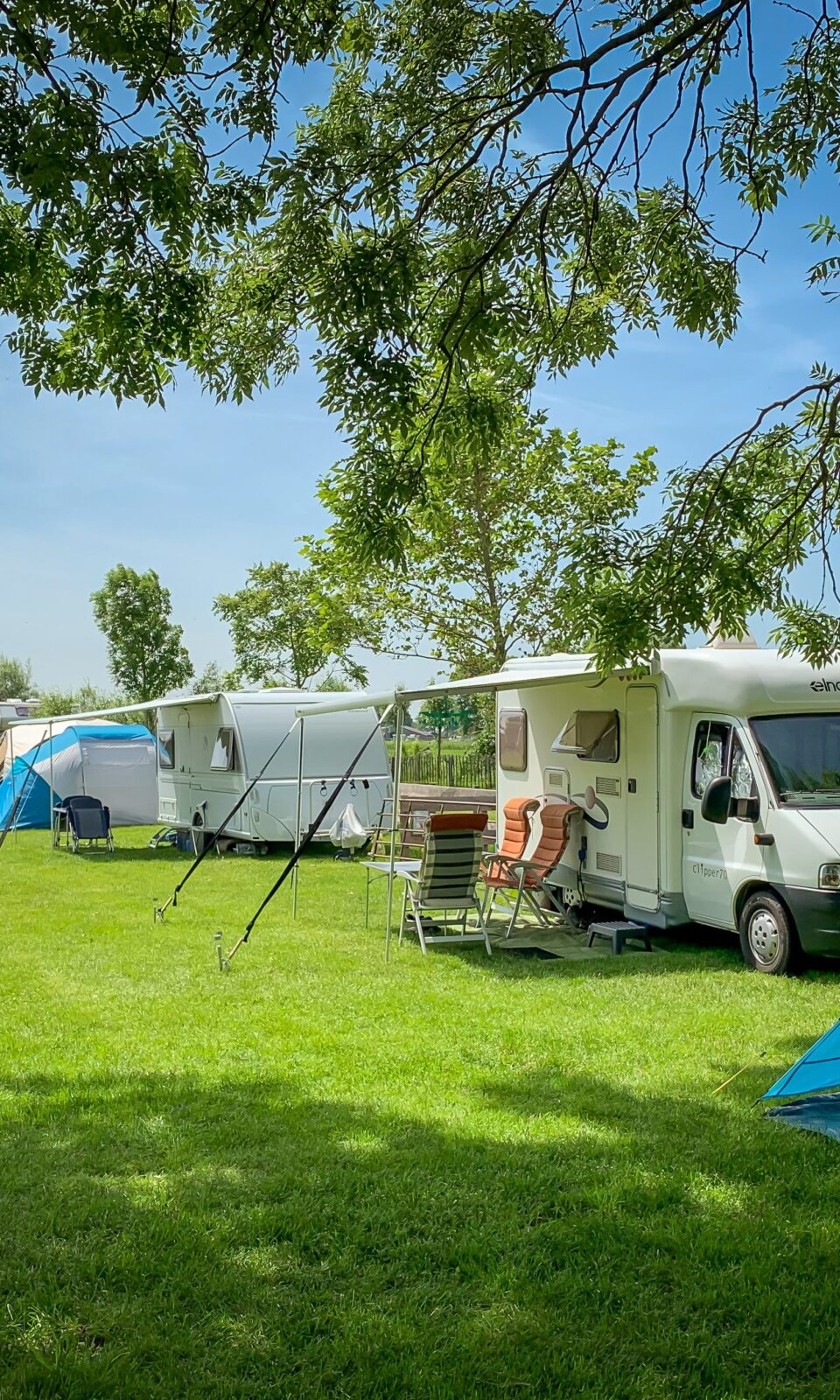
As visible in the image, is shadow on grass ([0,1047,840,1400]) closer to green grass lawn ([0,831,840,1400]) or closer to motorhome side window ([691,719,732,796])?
green grass lawn ([0,831,840,1400])

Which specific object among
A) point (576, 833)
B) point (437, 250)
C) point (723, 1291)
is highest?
point (437, 250)

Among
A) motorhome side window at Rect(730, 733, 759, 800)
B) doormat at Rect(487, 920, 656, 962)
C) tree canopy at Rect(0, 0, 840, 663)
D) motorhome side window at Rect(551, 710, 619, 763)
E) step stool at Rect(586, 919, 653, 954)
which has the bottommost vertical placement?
doormat at Rect(487, 920, 656, 962)

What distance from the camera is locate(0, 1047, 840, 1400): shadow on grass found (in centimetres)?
323

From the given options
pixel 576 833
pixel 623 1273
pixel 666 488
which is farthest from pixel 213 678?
pixel 623 1273

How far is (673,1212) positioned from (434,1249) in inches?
36.6

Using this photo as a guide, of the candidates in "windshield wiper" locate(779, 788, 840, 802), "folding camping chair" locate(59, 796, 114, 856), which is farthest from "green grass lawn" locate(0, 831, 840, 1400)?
"folding camping chair" locate(59, 796, 114, 856)

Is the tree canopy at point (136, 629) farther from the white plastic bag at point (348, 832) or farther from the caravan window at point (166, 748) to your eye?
the white plastic bag at point (348, 832)

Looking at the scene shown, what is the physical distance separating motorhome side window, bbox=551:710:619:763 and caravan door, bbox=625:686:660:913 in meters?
0.19

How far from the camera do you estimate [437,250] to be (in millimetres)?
6352

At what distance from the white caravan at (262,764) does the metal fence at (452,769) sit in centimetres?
440

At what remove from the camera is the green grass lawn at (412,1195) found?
3281 millimetres

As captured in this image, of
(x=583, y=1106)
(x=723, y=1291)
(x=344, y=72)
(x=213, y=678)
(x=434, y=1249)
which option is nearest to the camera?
(x=723, y=1291)

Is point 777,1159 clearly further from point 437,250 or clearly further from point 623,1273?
point 437,250

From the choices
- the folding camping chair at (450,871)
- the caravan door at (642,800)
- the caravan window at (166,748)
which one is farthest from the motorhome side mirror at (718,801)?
the caravan window at (166,748)
